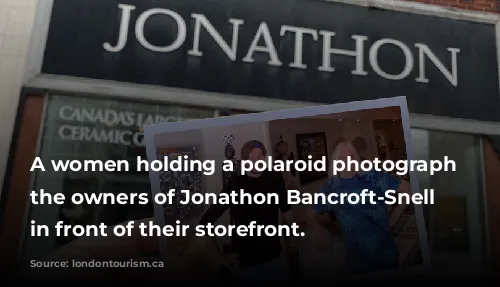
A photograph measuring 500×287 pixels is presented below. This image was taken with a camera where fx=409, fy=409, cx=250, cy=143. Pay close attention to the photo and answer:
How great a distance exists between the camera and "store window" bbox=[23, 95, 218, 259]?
265 centimetres

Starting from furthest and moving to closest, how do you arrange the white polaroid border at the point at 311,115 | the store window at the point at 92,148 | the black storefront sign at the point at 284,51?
the black storefront sign at the point at 284,51 → the store window at the point at 92,148 → the white polaroid border at the point at 311,115

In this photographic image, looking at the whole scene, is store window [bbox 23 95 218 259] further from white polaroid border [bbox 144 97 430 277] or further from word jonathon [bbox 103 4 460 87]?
white polaroid border [bbox 144 97 430 277]

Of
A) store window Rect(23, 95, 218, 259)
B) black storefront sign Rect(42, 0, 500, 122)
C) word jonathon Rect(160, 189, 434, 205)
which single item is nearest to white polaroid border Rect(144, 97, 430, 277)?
word jonathon Rect(160, 189, 434, 205)

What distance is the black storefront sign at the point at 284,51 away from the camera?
290 centimetres

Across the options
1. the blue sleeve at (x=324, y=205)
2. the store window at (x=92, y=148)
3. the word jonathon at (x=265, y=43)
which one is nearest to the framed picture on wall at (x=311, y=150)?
the blue sleeve at (x=324, y=205)

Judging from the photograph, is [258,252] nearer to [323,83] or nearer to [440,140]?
[323,83]

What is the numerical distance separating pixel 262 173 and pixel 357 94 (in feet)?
5.10

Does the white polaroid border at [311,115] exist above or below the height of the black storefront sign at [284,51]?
below

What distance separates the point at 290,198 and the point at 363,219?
317mm

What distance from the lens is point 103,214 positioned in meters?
2.69

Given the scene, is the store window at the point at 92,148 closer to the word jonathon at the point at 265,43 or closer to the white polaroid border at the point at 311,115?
Answer: the word jonathon at the point at 265,43

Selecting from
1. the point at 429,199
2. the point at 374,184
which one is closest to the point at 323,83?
the point at 429,199

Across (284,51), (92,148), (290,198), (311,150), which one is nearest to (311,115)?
(311,150)

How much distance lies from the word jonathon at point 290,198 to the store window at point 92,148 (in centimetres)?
95
